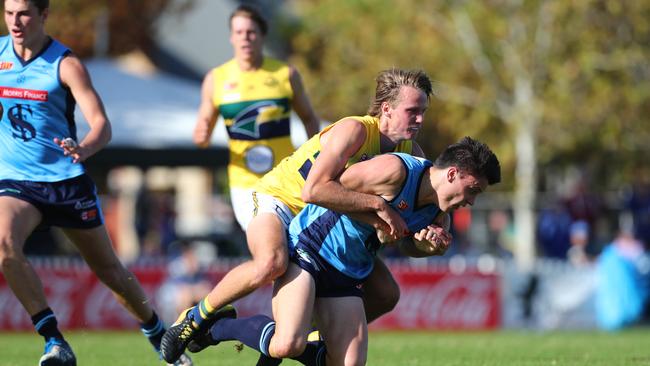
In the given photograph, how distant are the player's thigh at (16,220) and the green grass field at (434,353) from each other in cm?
150

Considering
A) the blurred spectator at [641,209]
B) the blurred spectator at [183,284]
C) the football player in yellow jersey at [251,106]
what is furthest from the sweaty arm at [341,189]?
the blurred spectator at [641,209]

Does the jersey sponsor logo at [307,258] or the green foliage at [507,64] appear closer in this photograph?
the jersey sponsor logo at [307,258]

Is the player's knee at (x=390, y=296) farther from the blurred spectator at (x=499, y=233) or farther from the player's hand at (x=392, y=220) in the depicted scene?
the blurred spectator at (x=499, y=233)

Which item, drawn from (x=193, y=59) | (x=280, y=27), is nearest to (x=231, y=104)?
(x=280, y=27)

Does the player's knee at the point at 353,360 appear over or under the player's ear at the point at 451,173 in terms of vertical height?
under

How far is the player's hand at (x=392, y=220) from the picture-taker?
689 centimetres

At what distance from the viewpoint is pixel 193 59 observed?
40.7 metres

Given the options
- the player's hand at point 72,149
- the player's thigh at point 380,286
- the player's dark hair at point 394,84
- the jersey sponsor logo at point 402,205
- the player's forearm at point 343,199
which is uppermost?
the player's dark hair at point 394,84

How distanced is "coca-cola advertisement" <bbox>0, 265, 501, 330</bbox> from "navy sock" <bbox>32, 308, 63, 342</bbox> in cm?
858

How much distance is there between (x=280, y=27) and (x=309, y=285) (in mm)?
22685

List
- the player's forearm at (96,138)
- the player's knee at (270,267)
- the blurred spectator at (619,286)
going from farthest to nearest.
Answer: the blurred spectator at (619,286) < the player's forearm at (96,138) < the player's knee at (270,267)

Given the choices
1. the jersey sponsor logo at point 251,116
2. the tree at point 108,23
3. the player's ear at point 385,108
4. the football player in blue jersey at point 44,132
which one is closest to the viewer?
the player's ear at point 385,108

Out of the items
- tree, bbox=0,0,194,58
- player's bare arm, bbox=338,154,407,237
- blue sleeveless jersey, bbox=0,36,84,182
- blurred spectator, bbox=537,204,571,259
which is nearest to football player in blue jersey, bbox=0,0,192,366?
blue sleeveless jersey, bbox=0,36,84,182

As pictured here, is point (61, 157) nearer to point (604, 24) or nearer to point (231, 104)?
point (231, 104)
